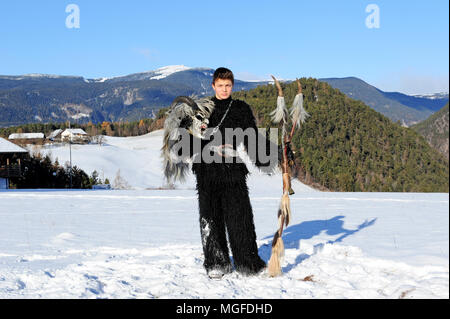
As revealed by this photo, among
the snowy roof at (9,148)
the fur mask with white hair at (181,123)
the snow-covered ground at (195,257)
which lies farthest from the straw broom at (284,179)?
the snowy roof at (9,148)

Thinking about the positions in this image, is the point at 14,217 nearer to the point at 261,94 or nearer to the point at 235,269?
the point at 235,269

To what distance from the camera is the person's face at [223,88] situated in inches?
161

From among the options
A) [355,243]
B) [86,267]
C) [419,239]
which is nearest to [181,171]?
[86,267]

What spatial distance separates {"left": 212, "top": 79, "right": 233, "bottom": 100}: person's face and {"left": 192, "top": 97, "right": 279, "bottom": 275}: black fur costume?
78 mm

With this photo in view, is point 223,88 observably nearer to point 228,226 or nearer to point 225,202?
point 225,202

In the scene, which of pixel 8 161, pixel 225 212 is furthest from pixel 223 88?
pixel 8 161

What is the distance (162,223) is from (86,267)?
4.21m

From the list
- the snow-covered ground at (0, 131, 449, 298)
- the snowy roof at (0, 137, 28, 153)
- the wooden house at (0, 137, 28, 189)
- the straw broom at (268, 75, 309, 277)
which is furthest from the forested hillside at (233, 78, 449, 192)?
the straw broom at (268, 75, 309, 277)

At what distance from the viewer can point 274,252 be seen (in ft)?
12.8

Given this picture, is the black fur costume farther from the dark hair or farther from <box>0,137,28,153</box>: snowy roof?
<box>0,137,28,153</box>: snowy roof

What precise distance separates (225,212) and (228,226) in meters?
0.13

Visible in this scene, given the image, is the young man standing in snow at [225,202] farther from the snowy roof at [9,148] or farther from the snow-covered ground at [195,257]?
the snowy roof at [9,148]

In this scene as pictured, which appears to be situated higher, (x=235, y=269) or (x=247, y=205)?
(x=247, y=205)

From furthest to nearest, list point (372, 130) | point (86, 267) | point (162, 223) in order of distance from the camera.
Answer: point (372, 130)
point (162, 223)
point (86, 267)
